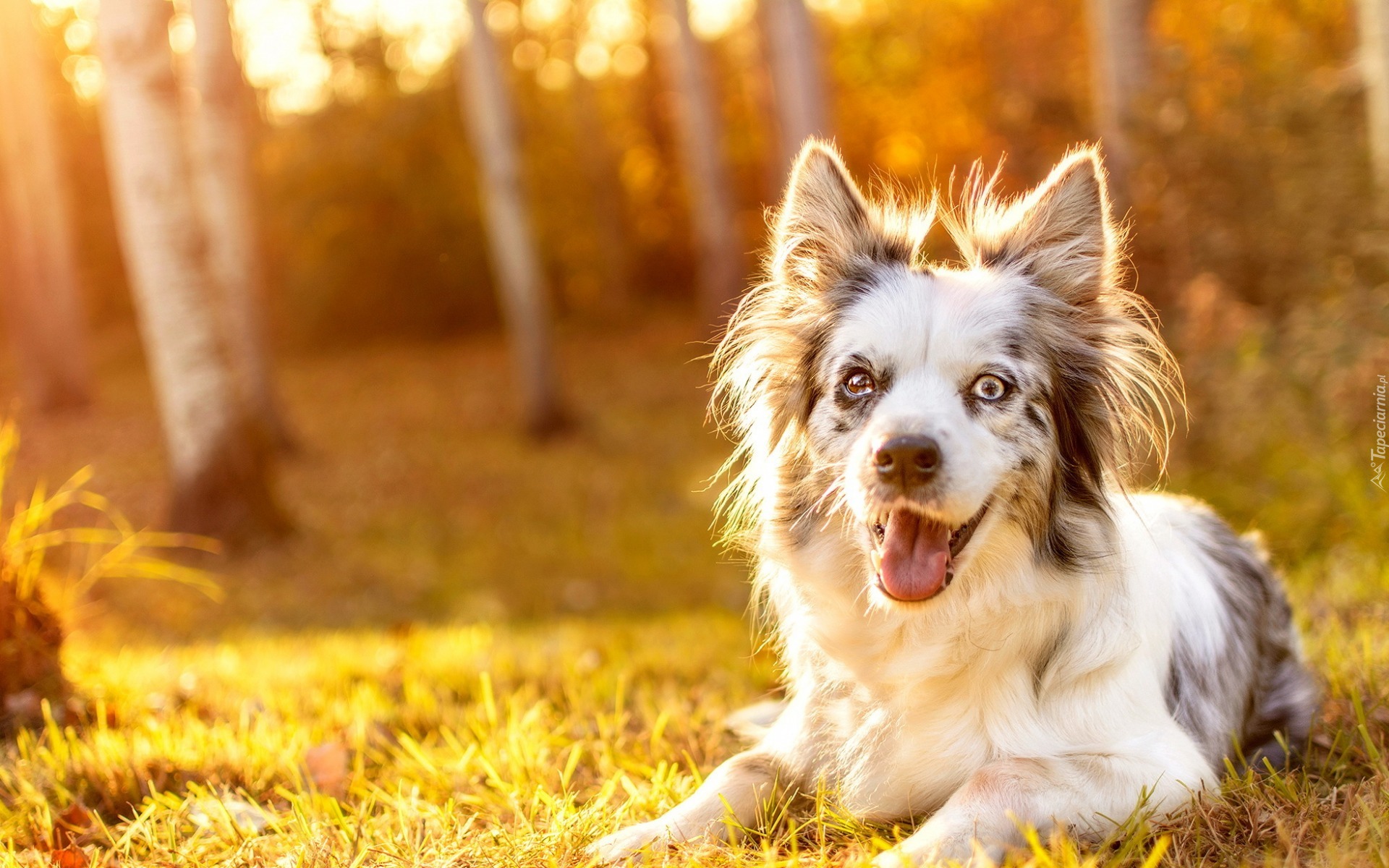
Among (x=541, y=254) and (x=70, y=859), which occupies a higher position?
(x=541, y=254)

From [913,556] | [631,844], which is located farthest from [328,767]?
[913,556]

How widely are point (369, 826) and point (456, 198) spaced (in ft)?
73.4

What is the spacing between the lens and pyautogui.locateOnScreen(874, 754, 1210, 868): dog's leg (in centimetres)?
249

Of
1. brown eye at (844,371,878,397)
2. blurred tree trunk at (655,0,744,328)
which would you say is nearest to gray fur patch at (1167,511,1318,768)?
brown eye at (844,371,878,397)

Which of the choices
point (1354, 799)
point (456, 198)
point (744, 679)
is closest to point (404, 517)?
point (744, 679)

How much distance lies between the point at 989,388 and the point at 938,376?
15 centimetres

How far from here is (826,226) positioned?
10.8ft

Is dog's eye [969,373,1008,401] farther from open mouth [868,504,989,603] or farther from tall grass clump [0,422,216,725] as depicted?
tall grass clump [0,422,216,725]

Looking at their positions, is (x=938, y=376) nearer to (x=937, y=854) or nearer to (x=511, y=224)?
(x=937, y=854)

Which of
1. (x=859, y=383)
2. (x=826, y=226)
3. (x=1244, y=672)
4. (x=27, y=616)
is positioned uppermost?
(x=826, y=226)

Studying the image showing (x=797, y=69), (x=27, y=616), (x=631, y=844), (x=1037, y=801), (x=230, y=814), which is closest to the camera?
(x=1037, y=801)

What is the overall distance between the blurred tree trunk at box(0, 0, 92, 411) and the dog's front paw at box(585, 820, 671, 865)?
1757 centimetres

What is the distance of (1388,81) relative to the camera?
6.23 metres

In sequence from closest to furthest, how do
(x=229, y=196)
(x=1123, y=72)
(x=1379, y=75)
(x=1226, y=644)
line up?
(x=1226, y=644), (x=1379, y=75), (x=1123, y=72), (x=229, y=196)
